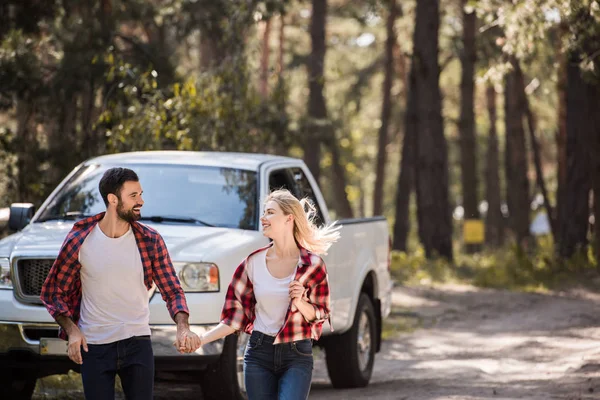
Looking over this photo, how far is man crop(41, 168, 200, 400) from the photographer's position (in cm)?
567

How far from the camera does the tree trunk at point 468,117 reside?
33.9 meters

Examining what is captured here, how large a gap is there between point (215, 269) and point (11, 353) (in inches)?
59.8

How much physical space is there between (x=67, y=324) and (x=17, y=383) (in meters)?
3.36

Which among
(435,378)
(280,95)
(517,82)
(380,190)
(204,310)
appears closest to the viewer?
(204,310)

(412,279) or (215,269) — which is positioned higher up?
(215,269)

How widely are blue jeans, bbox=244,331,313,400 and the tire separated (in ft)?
10.7


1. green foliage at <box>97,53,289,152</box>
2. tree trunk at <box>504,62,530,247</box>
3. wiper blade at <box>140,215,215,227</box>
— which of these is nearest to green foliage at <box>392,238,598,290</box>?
green foliage at <box>97,53,289,152</box>

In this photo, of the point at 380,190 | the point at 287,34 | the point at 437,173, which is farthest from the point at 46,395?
the point at 287,34

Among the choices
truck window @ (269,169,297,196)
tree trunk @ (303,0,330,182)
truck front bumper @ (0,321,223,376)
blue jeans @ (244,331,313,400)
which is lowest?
truck front bumper @ (0,321,223,376)

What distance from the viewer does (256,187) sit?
937 centimetres

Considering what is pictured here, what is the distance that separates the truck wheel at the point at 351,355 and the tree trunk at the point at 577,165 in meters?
12.8

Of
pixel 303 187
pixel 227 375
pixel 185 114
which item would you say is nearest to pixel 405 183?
pixel 185 114

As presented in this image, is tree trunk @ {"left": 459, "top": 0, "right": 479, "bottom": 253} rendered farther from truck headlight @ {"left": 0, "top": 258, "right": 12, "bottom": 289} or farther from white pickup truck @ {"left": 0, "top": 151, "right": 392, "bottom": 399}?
truck headlight @ {"left": 0, "top": 258, "right": 12, "bottom": 289}

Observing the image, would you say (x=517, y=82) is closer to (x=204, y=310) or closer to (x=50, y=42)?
(x=50, y=42)
